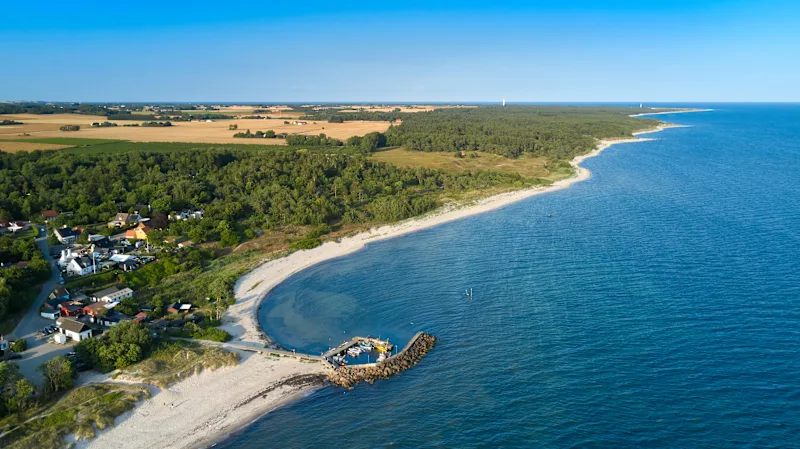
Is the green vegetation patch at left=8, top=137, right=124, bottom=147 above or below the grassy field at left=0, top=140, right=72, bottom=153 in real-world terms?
above

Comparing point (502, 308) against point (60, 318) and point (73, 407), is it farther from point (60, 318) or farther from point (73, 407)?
point (60, 318)

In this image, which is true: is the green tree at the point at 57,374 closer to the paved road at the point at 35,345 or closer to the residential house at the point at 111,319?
the paved road at the point at 35,345

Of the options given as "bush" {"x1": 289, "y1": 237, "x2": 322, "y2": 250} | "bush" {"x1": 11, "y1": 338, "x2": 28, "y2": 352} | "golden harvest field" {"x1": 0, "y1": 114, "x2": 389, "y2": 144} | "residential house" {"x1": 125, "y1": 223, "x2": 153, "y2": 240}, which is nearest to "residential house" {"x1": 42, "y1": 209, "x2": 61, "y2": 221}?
"residential house" {"x1": 125, "y1": 223, "x2": 153, "y2": 240}

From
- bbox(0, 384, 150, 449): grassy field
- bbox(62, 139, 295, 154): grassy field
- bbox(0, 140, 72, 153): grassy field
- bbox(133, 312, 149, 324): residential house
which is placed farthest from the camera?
bbox(62, 139, 295, 154): grassy field

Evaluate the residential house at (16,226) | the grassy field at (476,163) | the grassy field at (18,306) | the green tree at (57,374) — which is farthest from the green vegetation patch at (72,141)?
the green tree at (57,374)

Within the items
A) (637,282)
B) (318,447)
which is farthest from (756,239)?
(318,447)

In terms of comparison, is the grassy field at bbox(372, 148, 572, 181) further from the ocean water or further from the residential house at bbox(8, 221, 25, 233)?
the residential house at bbox(8, 221, 25, 233)
